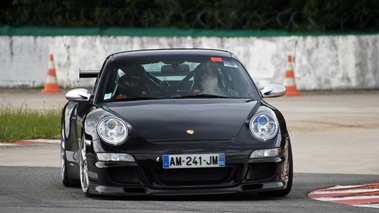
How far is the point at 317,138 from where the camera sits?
17.5 meters

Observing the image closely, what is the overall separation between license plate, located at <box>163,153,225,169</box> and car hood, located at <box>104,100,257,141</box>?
0.18 meters

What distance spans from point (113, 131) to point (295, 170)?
11.6 ft

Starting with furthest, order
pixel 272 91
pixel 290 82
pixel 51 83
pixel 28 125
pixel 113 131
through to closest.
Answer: pixel 51 83, pixel 290 82, pixel 28 125, pixel 272 91, pixel 113 131

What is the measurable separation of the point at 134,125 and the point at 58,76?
20.6 metres

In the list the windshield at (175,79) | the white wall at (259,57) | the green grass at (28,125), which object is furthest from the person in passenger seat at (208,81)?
the white wall at (259,57)

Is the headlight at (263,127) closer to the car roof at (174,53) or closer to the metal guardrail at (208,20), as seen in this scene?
the car roof at (174,53)

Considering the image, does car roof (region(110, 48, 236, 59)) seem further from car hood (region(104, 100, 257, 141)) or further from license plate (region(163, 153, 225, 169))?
license plate (region(163, 153, 225, 169))

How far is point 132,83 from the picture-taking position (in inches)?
454

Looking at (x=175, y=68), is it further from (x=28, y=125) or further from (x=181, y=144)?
(x=28, y=125)

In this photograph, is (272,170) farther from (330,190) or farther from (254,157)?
(330,190)

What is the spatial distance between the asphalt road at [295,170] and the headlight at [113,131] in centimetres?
47

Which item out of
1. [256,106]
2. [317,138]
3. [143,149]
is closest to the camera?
[143,149]

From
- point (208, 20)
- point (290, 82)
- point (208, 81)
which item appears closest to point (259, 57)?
point (290, 82)

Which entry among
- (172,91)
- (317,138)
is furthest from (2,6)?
(172,91)
